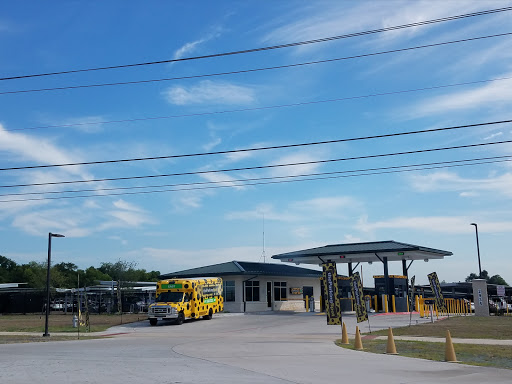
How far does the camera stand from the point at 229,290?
45.8 metres

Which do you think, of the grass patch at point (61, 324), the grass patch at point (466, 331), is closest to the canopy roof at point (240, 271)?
the grass patch at point (61, 324)

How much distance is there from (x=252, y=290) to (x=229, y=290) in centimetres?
195

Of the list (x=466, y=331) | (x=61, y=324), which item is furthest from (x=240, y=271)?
(x=466, y=331)

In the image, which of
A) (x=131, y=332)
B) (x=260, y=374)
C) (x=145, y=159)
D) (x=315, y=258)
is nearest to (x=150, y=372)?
(x=260, y=374)

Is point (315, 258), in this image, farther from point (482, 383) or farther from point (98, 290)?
point (482, 383)

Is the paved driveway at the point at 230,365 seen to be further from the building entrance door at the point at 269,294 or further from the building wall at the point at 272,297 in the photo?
the building entrance door at the point at 269,294

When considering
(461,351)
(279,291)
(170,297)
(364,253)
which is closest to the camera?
(461,351)

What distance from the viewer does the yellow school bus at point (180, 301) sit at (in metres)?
35.0

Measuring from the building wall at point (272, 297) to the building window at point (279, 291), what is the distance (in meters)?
0.20

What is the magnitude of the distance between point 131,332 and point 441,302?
18.1m

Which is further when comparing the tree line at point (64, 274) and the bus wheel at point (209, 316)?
the tree line at point (64, 274)

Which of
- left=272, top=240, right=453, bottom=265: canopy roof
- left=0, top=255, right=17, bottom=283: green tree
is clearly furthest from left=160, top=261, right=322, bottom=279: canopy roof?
left=0, top=255, right=17, bottom=283: green tree

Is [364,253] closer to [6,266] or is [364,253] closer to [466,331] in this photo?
[466,331]

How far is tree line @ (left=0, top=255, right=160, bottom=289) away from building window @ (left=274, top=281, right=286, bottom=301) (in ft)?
86.1
